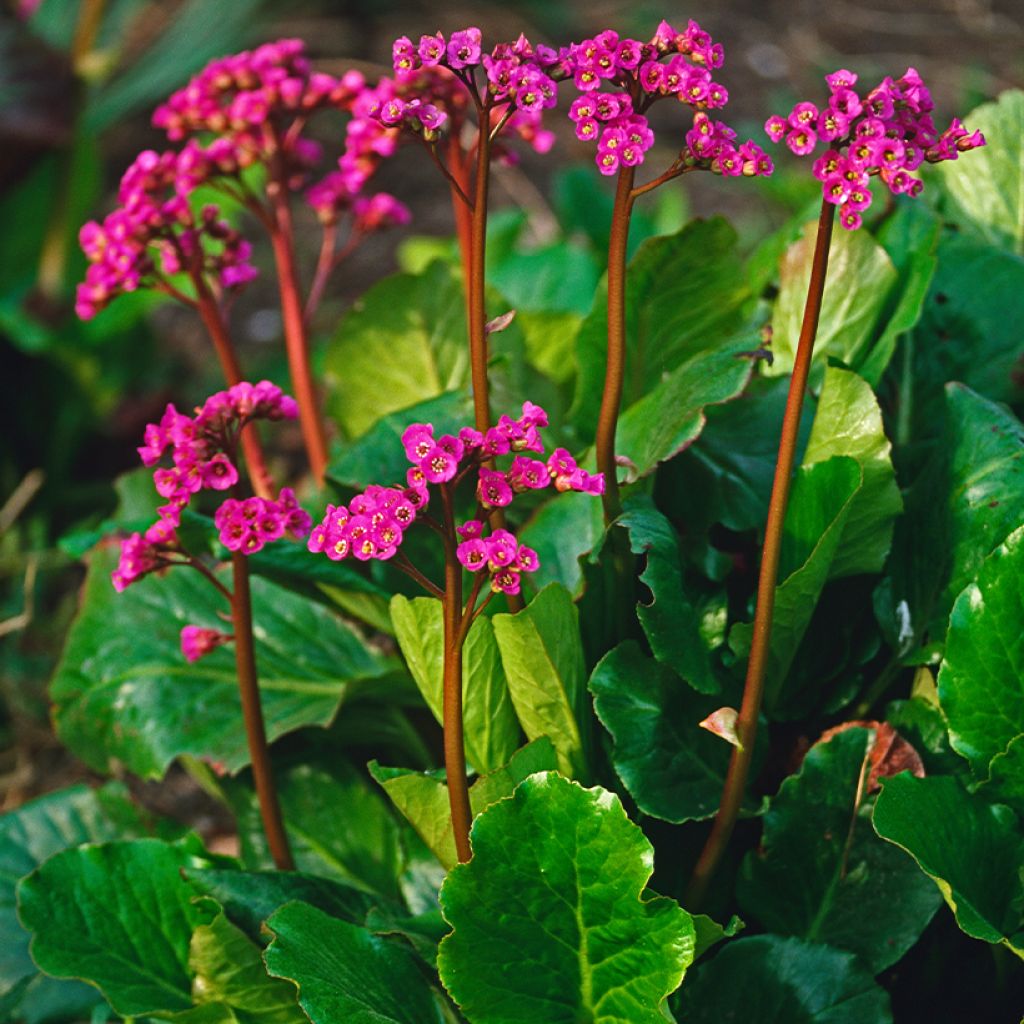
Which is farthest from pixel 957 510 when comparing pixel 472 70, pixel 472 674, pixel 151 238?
pixel 151 238

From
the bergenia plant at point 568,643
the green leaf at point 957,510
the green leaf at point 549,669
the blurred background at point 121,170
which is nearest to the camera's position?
the bergenia plant at point 568,643

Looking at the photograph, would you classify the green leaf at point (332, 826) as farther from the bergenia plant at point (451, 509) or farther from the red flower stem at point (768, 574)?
the bergenia plant at point (451, 509)

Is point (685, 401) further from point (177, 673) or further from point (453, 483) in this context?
point (177, 673)

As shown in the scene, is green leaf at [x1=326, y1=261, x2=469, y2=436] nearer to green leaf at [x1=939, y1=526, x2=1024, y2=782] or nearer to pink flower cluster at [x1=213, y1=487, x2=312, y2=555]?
pink flower cluster at [x1=213, y1=487, x2=312, y2=555]

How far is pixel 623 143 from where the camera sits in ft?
3.29

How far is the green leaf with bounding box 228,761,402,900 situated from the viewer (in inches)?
60.7

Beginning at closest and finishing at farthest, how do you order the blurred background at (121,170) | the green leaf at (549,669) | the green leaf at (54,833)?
1. the green leaf at (549,669)
2. the green leaf at (54,833)
3. the blurred background at (121,170)

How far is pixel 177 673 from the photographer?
160 cm

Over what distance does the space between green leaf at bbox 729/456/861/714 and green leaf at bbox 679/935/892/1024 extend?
25cm

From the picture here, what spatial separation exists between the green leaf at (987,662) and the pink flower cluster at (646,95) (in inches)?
17.3

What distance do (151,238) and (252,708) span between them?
51 cm

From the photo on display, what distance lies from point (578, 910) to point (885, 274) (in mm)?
768

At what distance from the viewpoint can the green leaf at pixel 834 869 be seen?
127 centimetres

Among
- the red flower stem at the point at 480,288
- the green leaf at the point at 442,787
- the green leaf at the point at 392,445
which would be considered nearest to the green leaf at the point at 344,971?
the green leaf at the point at 442,787
